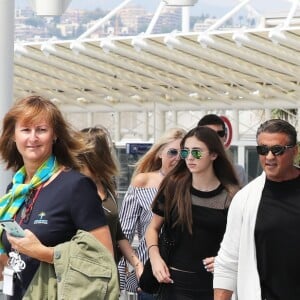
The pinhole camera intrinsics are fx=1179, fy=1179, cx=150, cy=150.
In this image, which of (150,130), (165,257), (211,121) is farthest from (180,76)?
(165,257)

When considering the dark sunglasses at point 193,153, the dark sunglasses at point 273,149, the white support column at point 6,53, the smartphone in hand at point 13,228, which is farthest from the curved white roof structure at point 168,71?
the smartphone in hand at point 13,228

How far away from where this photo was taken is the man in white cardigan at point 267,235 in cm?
552

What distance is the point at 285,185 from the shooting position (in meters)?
5.62

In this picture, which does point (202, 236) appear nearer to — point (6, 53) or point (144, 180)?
point (144, 180)

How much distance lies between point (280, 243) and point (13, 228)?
1.52 m

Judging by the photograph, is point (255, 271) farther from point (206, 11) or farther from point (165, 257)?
point (206, 11)

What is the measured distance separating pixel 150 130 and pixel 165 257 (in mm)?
46786

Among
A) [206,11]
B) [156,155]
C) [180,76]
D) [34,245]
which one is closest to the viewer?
[34,245]

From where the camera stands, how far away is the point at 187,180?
275 inches

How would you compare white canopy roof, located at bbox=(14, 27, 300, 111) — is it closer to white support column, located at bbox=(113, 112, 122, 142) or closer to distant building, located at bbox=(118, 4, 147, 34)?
white support column, located at bbox=(113, 112, 122, 142)

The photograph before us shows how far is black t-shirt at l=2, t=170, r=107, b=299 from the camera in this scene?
452 centimetres

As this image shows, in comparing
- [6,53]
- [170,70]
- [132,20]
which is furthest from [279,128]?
[132,20]

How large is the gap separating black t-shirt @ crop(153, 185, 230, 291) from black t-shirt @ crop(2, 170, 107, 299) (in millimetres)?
2196

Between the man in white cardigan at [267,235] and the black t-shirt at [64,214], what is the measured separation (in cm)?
123
